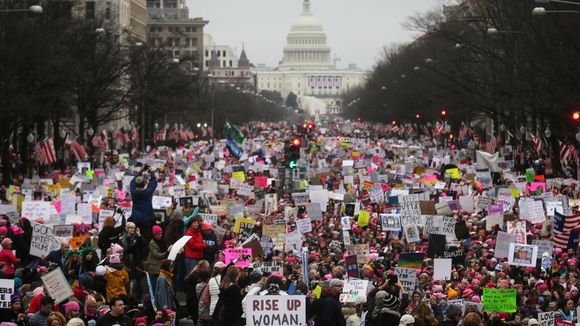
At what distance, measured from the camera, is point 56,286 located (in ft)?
63.1

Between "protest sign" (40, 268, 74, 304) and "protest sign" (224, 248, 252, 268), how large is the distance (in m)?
5.27

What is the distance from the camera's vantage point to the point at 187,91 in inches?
3971

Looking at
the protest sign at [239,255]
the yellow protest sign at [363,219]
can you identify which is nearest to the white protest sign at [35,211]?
the yellow protest sign at [363,219]

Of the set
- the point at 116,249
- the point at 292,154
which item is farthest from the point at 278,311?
the point at 292,154

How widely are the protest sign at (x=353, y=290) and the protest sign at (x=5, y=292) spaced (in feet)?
12.6

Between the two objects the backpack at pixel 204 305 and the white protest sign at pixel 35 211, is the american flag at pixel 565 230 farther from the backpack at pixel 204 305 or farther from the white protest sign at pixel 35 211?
the backpack at pixel 204 305

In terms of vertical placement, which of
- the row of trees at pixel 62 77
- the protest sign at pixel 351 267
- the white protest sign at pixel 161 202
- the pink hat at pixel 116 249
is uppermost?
the row of trees at pixel 62 77

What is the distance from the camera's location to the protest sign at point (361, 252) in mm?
26781

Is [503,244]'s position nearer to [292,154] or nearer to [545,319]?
[545,319]

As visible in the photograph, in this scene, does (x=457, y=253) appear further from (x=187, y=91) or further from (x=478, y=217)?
(x=187, y=91)

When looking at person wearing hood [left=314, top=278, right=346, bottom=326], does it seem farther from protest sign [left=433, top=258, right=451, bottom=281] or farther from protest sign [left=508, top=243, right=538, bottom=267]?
protest sign [left=508, top=243, right=538, bottom=267]

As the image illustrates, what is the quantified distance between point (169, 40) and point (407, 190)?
75911mm

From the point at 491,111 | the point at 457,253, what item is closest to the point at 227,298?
the point at 457,253

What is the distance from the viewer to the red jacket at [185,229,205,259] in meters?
23.0
